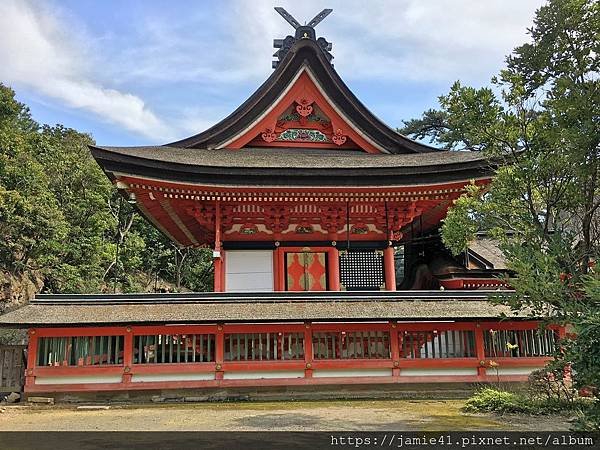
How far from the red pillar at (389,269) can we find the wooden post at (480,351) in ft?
10.7

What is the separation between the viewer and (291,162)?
15.0 metres

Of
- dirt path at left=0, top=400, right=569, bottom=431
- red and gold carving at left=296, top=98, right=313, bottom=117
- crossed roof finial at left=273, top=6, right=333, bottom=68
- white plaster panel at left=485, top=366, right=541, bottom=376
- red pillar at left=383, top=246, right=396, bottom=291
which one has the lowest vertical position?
dirt path at left=0, top=400, right=569, bottom=431

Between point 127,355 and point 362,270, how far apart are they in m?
7.49

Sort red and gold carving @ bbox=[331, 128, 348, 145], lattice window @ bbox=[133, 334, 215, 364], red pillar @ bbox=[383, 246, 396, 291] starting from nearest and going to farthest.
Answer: lattice window @ bbox=[133, 334, 215, 364]
red pillar @ bbox=[383, 246, 396, 291]
red and gold carving @ bbox=[331, 128, 348, 145]

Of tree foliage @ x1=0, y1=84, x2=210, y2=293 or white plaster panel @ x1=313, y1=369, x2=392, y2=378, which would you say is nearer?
white plaster panel @ x1=313, y1=369, x2=392, y2=378

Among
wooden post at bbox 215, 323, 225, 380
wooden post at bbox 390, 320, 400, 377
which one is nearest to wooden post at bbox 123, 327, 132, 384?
wooden post at bbox 215, 323, 225, 380

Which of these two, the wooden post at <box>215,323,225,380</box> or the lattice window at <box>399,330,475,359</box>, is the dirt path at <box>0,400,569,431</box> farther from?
the lattice window at <box>399,330,475,359</box>

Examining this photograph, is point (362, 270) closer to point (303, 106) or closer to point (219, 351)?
point (303, 106)

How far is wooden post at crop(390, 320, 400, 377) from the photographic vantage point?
41.4 ft

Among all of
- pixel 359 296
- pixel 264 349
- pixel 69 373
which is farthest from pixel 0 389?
pixel 359 296

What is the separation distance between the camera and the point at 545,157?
28.6 ft

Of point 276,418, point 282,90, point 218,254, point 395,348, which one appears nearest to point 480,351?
point 395,348

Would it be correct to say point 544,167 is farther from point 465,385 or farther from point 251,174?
point 251,174

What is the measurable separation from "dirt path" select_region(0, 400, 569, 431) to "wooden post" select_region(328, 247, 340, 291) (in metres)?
4.57
